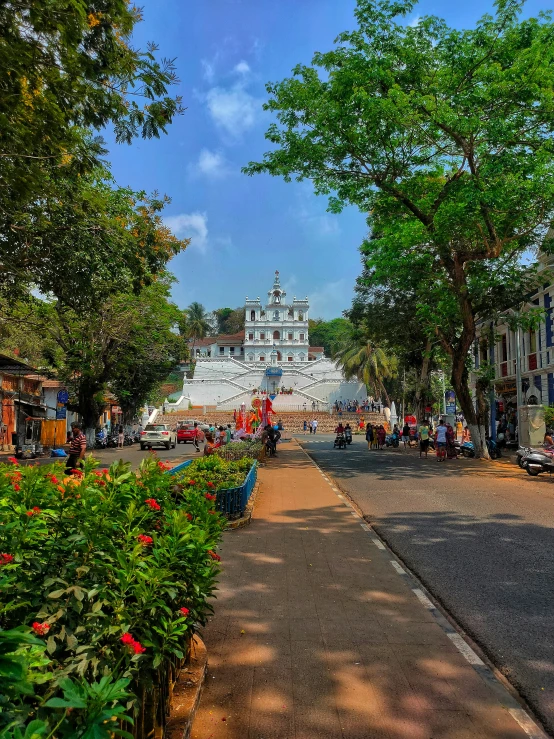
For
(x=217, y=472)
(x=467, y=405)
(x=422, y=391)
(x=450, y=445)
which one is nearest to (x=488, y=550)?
(x=217, y=472)

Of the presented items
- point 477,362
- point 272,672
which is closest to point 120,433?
point 477,362

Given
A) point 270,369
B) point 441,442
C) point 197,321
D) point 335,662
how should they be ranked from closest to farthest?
point 335,662
point 441,442
point 270,369
point 197,321

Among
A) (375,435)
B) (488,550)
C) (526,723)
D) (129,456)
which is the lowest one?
(526,723)

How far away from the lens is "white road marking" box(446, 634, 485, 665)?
4.18m

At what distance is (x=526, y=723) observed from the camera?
3.32 metres

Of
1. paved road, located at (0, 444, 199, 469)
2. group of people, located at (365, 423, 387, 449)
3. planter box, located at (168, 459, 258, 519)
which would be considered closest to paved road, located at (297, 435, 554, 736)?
planter box, located at (168, 459, 258, 519)

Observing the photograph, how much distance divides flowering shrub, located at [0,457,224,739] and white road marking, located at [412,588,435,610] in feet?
9.01

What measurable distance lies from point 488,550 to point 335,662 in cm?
416

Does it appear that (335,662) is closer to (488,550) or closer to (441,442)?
(488,550)

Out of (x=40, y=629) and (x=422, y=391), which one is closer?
(x=40, y=629)

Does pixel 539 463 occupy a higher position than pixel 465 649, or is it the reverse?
pixel 539 463

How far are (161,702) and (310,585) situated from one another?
3554 mm

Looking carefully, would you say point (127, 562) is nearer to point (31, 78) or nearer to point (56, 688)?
point (56, 688)

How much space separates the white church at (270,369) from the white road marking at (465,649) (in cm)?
5819
